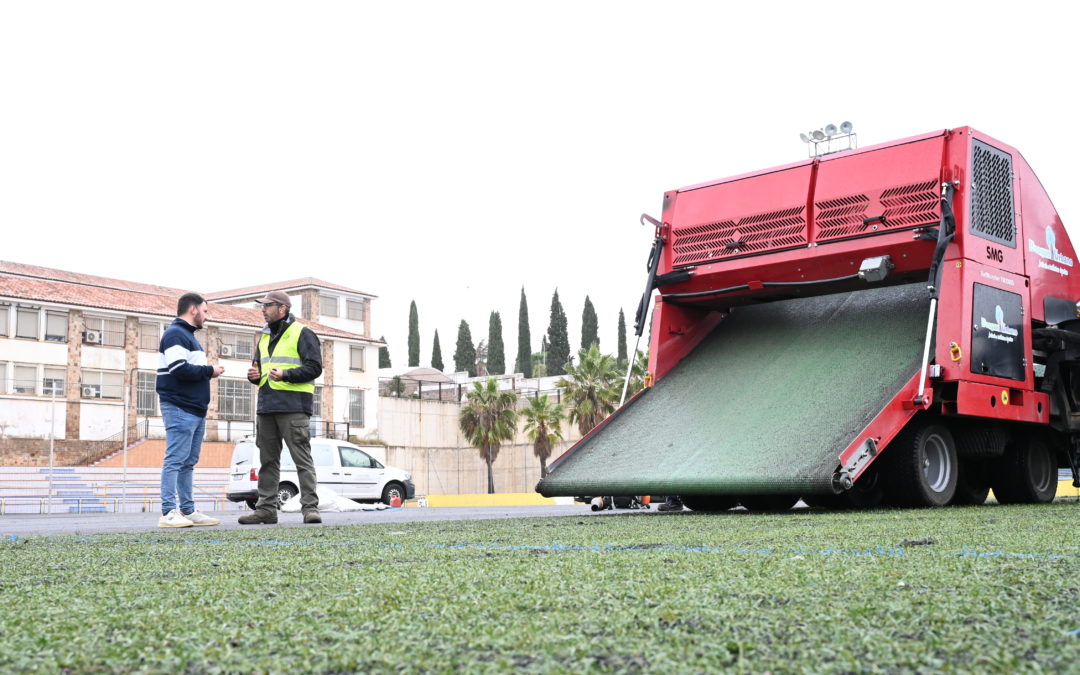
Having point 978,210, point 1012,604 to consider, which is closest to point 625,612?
point 1012,604

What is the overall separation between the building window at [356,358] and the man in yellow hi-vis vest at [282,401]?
41613 mm

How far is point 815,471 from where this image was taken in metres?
6.90

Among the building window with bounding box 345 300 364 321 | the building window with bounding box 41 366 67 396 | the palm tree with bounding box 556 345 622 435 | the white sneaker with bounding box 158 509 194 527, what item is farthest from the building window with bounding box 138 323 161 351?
the white sneaker with bounding box 158 509 194 527

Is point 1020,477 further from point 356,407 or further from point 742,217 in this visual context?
point 356,407

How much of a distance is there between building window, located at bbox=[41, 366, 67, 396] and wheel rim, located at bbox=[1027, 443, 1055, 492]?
3586 cm

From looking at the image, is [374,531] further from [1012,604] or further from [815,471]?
[1012,604]

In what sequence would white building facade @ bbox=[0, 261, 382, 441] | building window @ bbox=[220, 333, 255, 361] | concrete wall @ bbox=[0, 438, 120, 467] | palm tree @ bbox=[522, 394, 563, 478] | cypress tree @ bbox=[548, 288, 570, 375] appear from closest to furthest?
concrete wall @ bbox=[0, 438, 120, 467]
white building facade @ bbox=[0, 261, 382, 441]
building window @ bbox=[220, 333, 255, 361]
palm tree @ bbox=[522, 394, 563, 478]
cypress tree @ bbox=[548, 288, 570, 375]

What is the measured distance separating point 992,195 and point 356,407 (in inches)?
1633

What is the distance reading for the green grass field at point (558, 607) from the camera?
76.5 inches

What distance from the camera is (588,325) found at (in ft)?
274

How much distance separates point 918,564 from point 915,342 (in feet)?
17.2

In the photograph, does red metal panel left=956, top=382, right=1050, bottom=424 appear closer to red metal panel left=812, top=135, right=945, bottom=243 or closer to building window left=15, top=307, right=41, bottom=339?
red metal panel left=812, top=135, right=945, bottom=243

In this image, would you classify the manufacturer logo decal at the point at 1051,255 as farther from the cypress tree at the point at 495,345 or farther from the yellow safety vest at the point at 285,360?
the cypress tree at the point at 495,345

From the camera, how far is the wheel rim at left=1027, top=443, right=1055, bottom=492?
9406 mm
